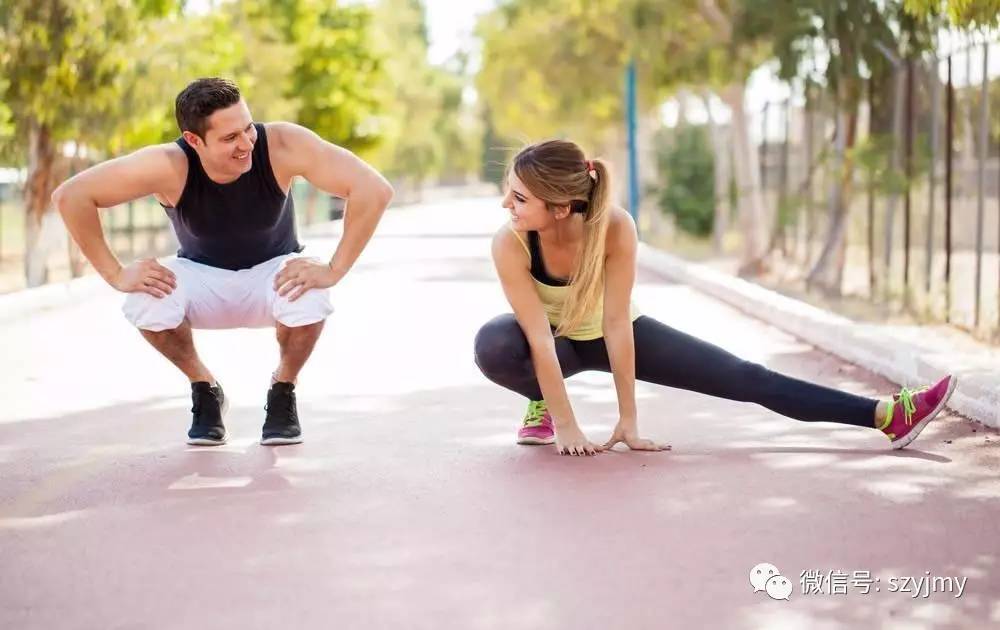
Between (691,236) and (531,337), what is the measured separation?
25.7m

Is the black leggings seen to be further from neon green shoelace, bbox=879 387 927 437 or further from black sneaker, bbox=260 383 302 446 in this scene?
black sneaker, bbox=260 383 302 446

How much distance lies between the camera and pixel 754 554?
5.25 metres

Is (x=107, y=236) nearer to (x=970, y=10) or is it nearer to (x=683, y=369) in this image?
(x=970, y=10)

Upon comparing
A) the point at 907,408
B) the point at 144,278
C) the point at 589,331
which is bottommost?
the point at 907,408

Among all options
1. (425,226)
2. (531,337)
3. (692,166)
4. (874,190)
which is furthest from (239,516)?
(425,226)

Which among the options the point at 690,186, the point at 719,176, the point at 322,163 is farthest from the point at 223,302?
the point at 690,186

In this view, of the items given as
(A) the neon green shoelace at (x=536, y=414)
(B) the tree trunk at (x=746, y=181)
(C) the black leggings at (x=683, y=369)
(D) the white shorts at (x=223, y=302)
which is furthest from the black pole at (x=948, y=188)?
(B) the tree trunk at (x=746, y=181)

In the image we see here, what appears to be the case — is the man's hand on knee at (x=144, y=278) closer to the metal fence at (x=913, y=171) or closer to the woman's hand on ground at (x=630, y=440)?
the woman's hand on ground at (x=630, y=440)

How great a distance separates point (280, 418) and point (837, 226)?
11621 millimetres

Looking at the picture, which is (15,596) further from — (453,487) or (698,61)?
(698,61)

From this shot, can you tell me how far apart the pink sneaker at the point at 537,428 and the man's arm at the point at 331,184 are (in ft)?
3.48

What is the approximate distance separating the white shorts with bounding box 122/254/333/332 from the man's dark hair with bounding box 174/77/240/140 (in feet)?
2.72

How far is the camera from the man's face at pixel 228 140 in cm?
684

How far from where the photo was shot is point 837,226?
1805cm
